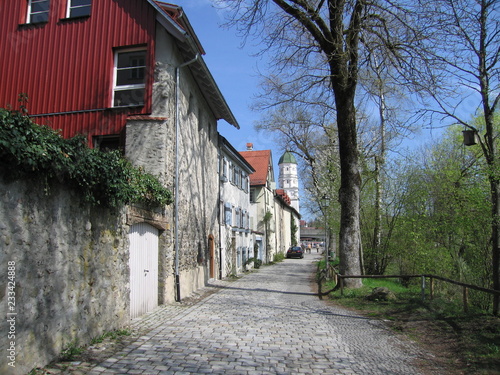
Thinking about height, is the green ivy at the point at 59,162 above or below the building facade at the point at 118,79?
below

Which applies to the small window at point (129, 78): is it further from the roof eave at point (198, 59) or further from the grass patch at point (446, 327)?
the grass patch at point (446, 327)

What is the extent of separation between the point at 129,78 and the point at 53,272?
26.6ft

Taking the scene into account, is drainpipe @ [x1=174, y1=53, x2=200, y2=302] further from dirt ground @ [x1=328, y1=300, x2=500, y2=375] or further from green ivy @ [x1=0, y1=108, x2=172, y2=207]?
dirt ground @ [x1=328, y1=300, x2=500, y2=375]

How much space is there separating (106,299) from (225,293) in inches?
281

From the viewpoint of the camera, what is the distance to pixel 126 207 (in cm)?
793

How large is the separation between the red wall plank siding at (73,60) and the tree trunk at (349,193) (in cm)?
614

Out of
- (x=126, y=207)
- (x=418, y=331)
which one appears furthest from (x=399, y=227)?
(x=126, y=207)

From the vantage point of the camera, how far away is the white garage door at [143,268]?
870cm

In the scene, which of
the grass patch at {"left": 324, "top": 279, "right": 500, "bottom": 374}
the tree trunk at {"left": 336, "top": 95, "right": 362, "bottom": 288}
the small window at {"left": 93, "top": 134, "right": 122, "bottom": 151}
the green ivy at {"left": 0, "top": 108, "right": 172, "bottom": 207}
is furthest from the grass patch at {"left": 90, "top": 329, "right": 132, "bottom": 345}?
the tree trunk at {"left": 336, "top": 95, "right": 362, "bottom": 288}

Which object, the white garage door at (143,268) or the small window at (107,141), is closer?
the white garage door at (143,268)

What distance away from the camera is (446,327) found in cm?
726

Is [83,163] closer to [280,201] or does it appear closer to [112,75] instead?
[112,75]

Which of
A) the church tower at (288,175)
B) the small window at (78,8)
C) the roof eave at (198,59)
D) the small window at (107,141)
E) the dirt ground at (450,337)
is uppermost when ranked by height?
the church tower at (288,175)

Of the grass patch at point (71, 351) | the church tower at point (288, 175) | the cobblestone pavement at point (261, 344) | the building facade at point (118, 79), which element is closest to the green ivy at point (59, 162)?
the grass patch at point (71, 351)
